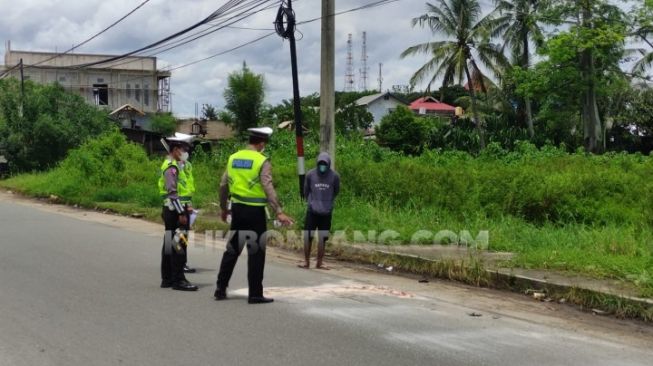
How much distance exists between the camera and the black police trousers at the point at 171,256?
7676 mm

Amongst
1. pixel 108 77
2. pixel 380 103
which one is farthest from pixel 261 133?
pixel 108 77

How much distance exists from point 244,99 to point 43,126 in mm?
15781

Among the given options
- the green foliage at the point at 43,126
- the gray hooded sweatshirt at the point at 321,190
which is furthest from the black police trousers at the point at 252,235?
the green foliage at the point at 43,126

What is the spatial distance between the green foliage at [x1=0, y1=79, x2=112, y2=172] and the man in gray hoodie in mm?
23565

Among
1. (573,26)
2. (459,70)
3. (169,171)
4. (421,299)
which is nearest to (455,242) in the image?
(421,299)

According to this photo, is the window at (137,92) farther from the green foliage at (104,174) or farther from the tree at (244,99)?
the green foliage at (104,174)

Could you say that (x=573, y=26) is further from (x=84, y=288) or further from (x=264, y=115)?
(x=84, y=288)

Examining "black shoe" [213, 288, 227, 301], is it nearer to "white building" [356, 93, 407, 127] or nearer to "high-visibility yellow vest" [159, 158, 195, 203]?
"high-visibility yellow vest" [159, 158, 195, 203]

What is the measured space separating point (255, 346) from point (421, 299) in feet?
8.65

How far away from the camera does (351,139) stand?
1399 inches

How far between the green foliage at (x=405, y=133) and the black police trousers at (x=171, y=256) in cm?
3385

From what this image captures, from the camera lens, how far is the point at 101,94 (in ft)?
229

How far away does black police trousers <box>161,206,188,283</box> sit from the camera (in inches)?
302

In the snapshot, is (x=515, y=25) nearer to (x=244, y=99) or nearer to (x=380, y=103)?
(x=244, y=99)
